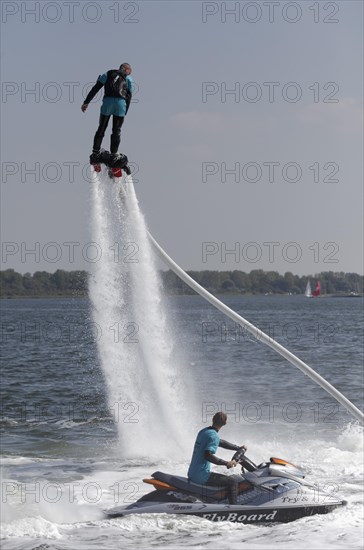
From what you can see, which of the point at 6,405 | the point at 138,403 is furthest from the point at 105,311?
the point at 6,405

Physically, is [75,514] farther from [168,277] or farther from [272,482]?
[168,277]

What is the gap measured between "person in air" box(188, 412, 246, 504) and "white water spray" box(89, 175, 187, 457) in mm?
2963

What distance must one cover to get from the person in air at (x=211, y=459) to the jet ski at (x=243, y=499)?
100 millimetres

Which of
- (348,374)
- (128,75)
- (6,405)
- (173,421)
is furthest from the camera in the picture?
(348,374)

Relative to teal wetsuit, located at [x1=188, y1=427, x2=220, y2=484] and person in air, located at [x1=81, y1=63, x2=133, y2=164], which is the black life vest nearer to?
person in air, located at [x1=81, y1=63, x2=133, y2=164]

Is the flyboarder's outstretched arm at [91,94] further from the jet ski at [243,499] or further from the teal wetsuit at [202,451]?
the jet ski at [243,499]

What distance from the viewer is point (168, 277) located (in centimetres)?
1923

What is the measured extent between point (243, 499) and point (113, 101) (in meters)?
6.63

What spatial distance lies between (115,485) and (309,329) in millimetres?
58443

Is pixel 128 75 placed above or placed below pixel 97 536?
above

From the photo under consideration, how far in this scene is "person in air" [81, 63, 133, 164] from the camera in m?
12.0

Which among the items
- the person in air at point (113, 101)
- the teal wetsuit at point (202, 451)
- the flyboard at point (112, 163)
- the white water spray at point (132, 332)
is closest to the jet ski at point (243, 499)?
the teal wetsuit at point (202, 451)

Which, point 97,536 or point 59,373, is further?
point 59,373

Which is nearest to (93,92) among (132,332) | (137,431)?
(132,332)
